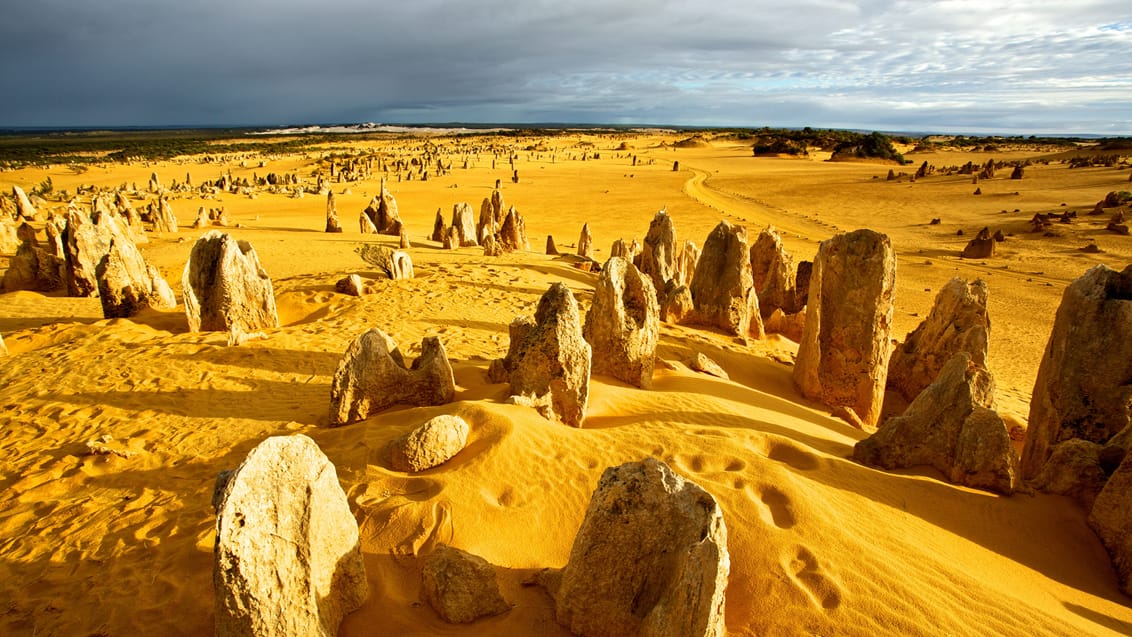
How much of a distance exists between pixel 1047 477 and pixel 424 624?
17.0 feet

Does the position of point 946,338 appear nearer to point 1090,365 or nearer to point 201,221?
point 1090,365

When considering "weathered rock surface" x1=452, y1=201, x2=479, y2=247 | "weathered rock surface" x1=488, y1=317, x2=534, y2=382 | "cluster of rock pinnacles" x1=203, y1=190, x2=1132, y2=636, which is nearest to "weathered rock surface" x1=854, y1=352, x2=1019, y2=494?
"cluster of rock pinnacles" x1=203, y1=190, x2=1132, y2=636

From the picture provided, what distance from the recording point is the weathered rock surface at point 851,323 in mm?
7336

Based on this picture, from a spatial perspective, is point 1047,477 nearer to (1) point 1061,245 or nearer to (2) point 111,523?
(2) point 111,523

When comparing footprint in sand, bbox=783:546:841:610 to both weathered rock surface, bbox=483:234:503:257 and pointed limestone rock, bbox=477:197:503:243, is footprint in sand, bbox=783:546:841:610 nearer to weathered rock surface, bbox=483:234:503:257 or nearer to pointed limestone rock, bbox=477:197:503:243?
weathered rock surface, bbox=483:234:503:257

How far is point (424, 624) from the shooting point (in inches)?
135

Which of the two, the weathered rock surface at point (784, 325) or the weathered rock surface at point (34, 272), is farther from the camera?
the weathered rock surface at point (34, 272)

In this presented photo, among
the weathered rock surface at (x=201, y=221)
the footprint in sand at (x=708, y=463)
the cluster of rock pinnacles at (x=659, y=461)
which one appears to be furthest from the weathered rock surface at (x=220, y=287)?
the weathered rock surface at (x=201, y=221)

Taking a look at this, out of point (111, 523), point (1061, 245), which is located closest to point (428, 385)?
point (111, 523)

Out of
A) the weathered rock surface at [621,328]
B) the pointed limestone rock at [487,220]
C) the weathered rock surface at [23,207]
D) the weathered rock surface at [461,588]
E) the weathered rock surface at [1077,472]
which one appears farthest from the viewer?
the weathered rock surface at [23,207]

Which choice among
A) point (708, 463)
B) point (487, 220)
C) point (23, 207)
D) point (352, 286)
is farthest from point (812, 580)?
point (23, 207)

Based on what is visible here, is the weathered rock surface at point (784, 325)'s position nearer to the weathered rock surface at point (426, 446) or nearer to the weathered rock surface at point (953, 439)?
the weathered rock surface at point (953, 439)

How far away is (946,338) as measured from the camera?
26.1 feet

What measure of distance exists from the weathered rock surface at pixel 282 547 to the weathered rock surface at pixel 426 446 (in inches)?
54.2
